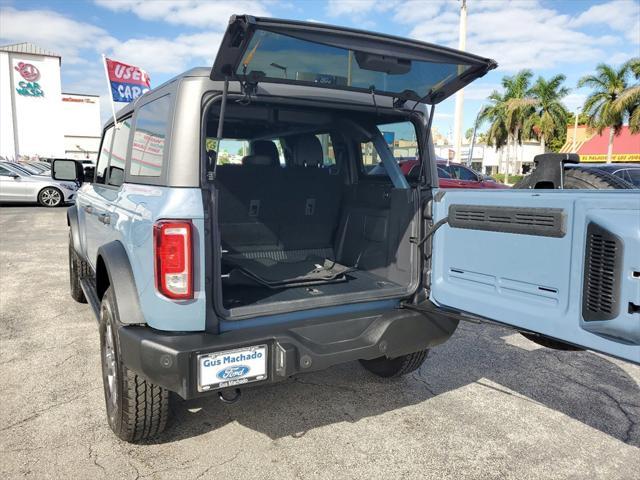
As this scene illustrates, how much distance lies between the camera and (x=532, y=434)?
2932 mm

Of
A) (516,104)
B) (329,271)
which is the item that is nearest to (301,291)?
(329,271)

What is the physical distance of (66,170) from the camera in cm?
452

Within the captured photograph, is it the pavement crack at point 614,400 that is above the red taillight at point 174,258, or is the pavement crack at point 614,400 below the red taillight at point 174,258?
below

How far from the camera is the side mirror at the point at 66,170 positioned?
4.51 meters

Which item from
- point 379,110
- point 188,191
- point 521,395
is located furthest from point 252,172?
point 521,395

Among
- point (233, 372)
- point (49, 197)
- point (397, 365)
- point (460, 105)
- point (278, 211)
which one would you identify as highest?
point (460, 105)

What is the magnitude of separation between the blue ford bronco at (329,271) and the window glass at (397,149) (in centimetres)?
2

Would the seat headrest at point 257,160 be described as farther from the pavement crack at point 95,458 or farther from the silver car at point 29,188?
the silver car at point 29,188

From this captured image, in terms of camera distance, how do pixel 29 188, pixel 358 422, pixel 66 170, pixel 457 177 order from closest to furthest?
pixel 358 422 < pixel 66 170 < pixel 29 188 < pixel 457 177

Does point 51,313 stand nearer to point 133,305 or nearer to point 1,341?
point 1,341

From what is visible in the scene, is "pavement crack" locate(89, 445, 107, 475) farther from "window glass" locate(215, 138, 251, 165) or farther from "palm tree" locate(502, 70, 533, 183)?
"palm tree" locate(502, 70, 533, 183)

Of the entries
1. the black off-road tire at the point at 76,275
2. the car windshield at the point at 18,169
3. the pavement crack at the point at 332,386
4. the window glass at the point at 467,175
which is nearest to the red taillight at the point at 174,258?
the pavement crack at the point at 332,386

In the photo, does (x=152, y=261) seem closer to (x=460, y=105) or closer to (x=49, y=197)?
(x=49, y=197)

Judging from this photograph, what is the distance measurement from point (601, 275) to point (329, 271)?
1925 mm
